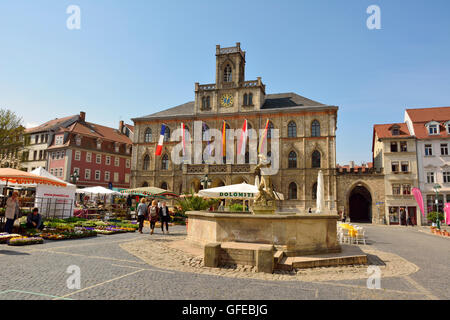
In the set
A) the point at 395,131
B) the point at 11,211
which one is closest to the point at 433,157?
the point at 395,131

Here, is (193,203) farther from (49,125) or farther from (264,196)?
(49,125)

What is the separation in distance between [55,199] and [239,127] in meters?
24.7

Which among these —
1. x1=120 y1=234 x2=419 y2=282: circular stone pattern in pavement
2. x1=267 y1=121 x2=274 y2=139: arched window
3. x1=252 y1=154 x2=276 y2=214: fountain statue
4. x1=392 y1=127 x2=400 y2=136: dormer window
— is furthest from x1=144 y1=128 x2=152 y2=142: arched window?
x1=120 y1=234 x2=419 y2=282: circular stone pattern in pavement

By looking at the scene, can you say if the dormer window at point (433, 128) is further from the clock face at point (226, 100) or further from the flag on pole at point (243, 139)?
the clock face at point (226, 100)

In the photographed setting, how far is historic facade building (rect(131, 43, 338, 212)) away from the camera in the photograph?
36.5 meters

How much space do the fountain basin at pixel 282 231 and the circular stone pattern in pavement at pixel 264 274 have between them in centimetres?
99

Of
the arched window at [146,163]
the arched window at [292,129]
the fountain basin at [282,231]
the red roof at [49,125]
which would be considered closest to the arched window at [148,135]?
the arched window at [146,163]

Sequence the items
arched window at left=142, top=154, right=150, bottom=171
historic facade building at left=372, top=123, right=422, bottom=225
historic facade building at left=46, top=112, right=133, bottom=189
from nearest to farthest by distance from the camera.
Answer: historic facade building at left=372, top=123, right=422, bottom=225, arched window at left=142, top=154, right=150, bottom=171, historic facade building at left=46, top=112, right=133, bottom=189

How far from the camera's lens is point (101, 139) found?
50594mm

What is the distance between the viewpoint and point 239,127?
39.3 meters

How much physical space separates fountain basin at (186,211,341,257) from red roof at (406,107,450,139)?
31.8 m

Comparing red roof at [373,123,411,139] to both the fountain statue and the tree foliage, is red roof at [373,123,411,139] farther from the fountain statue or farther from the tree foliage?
the fountain statue
